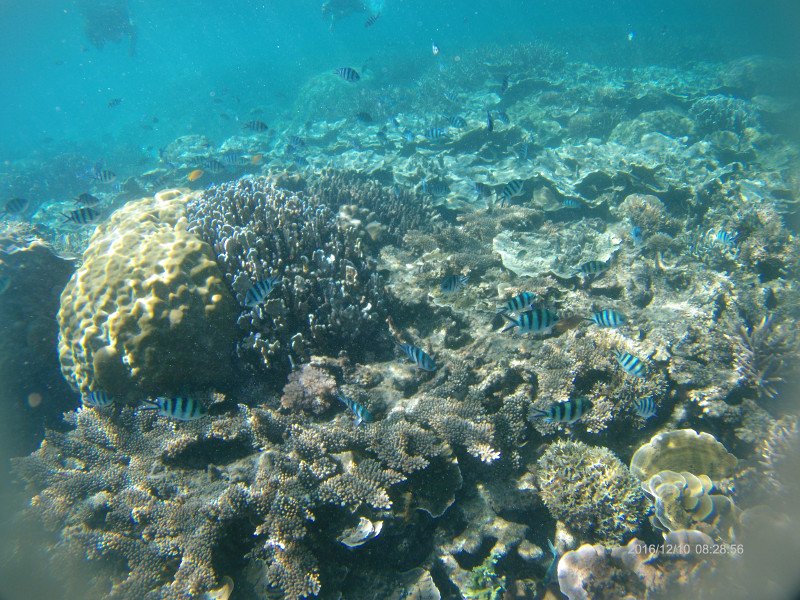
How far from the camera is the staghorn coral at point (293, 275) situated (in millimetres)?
4660

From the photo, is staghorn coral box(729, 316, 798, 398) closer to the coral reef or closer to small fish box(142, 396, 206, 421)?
the coral reef

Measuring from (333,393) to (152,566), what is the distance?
7.07 ft

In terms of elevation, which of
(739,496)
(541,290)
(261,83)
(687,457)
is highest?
(261,83)

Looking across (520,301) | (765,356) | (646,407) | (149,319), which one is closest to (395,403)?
(520,301)

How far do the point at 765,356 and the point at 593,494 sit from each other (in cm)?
321

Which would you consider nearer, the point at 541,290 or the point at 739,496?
the point at 739,496

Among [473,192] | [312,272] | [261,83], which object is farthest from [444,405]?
[261,83]

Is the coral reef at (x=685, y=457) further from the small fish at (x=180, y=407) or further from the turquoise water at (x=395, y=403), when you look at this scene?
the small fish at (x=180, y=407)

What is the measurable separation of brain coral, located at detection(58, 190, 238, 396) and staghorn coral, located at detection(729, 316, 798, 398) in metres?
6.39

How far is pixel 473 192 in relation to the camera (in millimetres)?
9664

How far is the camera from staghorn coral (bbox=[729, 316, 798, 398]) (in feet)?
14.6

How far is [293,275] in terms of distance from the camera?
5.04 m

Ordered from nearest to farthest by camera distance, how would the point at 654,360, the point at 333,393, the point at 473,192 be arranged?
the point at 333,393
the point at 654,360
the point at 473,192

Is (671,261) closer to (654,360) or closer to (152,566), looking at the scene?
(654,360)
